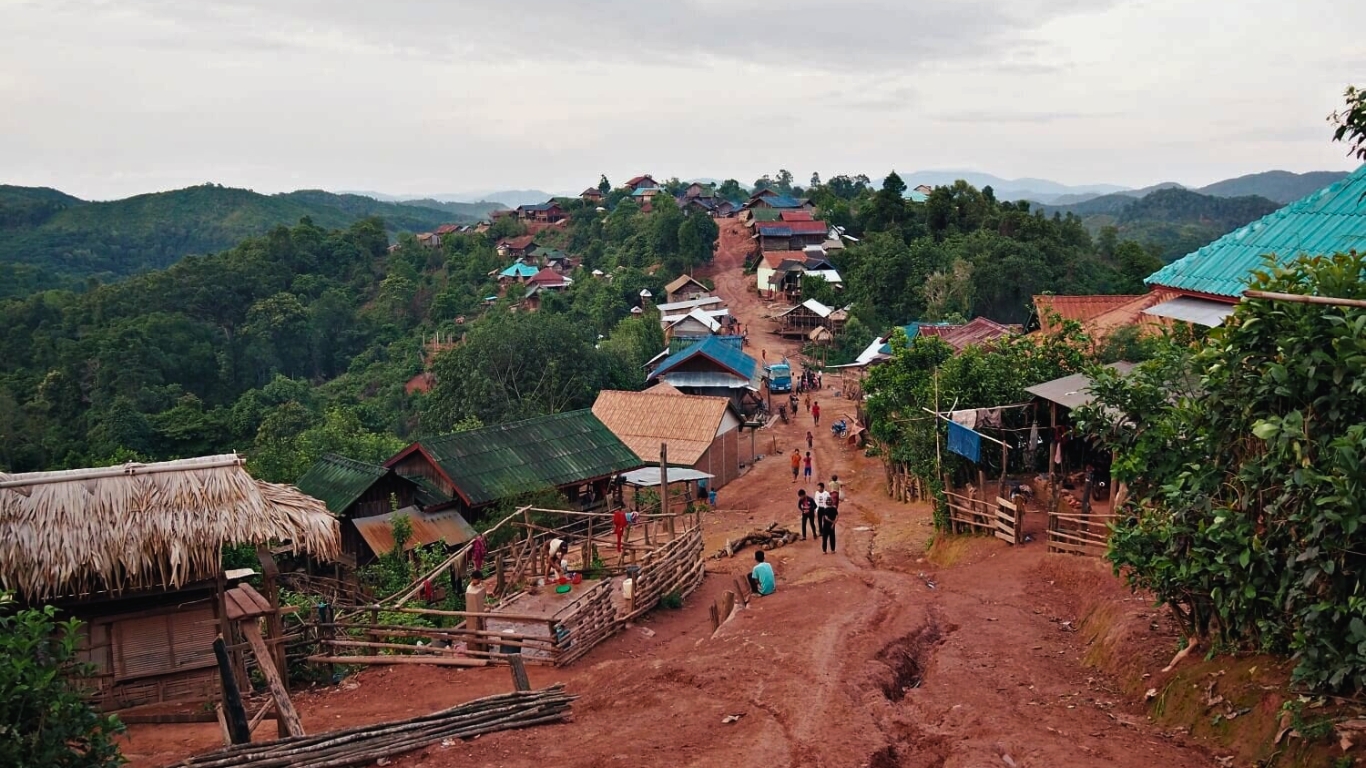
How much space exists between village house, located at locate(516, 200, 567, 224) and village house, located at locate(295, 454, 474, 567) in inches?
3116

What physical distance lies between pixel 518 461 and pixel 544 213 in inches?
3146

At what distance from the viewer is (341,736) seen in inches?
328

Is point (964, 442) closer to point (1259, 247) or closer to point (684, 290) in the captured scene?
point (1259, 247)

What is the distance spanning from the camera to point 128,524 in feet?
34.7

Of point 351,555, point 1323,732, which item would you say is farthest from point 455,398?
Answer: point 1323,732

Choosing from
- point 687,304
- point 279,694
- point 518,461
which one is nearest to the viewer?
point 279,694

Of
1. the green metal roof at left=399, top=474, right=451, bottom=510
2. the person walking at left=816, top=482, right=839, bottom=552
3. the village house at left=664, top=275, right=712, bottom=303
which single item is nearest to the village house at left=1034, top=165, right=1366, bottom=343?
the person walking at left=816, top=482, right=839, bottom=552

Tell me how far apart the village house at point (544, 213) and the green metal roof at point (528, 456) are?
7535 centimetres

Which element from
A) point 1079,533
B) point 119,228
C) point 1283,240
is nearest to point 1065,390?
point 1079,533

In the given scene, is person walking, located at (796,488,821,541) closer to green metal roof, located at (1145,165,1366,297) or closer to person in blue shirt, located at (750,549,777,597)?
person in blue shirt, located at (750,549,777,597)

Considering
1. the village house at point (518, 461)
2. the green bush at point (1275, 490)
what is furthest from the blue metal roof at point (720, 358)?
the green bush at point (1275, 490)

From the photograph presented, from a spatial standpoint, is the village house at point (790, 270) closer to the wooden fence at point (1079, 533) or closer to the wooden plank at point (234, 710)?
the wooden fence at point (1079, 533)

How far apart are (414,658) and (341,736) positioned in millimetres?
4029

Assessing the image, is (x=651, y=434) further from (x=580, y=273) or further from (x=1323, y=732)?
(x=580, y=273)
